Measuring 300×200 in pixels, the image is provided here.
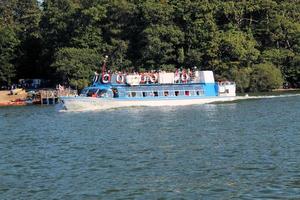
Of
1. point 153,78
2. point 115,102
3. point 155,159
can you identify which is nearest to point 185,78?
point 153,78

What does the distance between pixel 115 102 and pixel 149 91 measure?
257 inches

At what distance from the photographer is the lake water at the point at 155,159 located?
26.8 metres

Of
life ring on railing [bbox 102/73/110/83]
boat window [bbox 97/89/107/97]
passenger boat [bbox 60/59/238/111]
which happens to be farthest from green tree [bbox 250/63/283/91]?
boat window [bbox 97/89/107/97]

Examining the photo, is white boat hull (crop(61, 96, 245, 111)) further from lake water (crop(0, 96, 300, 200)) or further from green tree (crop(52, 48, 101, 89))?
green tree (crop(52, 48, 101, 89))

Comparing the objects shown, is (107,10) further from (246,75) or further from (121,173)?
(121,173)

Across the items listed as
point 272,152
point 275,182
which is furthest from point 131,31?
point 275,182

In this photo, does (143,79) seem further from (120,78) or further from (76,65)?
(76,65)

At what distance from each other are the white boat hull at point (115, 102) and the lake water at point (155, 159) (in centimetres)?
1805

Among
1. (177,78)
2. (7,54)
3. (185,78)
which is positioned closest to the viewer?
(177,78)

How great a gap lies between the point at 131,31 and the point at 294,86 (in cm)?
3531

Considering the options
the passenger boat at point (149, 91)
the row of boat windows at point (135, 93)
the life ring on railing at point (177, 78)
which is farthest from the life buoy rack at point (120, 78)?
the life ring on railing at point (177, 78)

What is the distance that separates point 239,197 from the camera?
2484 cm

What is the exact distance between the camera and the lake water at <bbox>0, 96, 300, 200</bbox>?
26812mm

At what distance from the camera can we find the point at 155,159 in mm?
34531
